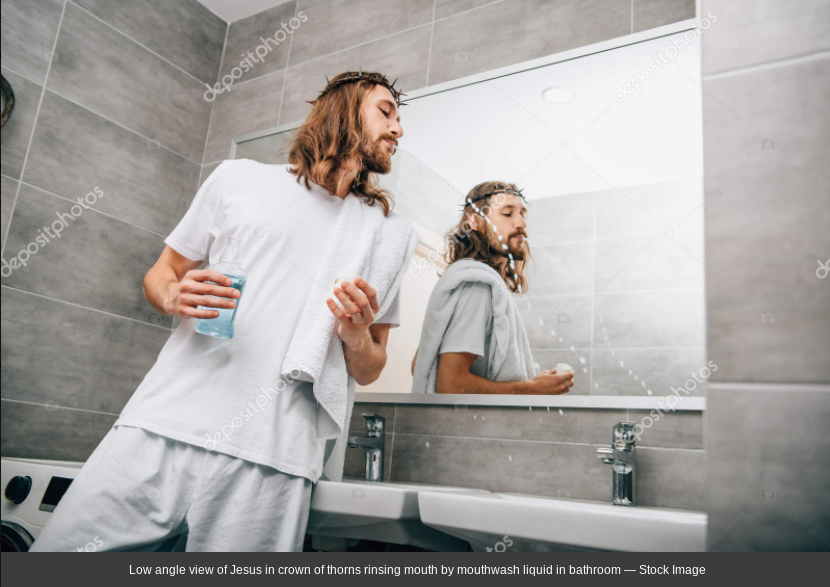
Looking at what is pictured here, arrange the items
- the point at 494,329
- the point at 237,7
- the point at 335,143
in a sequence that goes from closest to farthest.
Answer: the point at 335,143 → the point at 494,329 → the point at 237,7

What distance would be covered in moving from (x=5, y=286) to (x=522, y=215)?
1.37 metres

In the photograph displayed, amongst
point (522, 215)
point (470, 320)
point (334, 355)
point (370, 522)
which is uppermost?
point (522, 215)

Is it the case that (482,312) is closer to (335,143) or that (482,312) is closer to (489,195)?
(489,195)

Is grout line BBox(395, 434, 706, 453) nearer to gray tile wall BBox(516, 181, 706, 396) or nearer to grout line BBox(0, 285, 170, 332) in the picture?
gray tile wall BBox(516, 181, 706, 396)

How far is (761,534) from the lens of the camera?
43cm

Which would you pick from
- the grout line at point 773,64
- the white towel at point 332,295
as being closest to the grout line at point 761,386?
the grout line at point 773,64

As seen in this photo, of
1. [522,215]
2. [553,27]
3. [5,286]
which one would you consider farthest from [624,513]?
[5,286]

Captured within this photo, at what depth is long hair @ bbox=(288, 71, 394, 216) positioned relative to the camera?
1216 millimetres

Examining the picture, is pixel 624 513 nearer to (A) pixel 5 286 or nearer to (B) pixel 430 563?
(B) pixel 430 563

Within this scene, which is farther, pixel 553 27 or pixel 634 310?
pixel 553 27

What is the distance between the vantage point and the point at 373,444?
1.46m

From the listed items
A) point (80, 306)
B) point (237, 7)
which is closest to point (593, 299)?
point (80, 306)

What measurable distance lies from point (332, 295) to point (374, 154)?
34cm

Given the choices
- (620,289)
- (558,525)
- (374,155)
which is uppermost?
(374,155)
